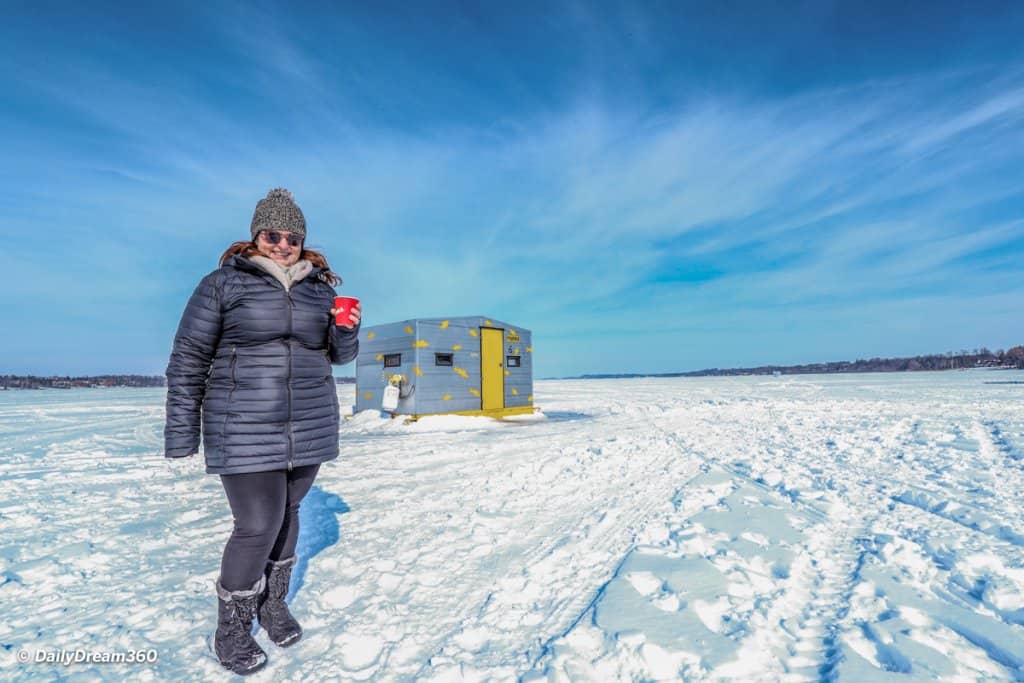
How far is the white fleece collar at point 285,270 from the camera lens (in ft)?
6.64

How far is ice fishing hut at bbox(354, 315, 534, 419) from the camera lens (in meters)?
11.2

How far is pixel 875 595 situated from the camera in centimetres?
245

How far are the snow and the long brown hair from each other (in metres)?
1.74

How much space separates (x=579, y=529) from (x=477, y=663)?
172cm

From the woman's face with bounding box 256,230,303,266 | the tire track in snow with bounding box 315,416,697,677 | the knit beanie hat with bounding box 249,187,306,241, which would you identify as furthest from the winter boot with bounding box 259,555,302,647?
the knit beanie hat with bounding box 249,187,306,241

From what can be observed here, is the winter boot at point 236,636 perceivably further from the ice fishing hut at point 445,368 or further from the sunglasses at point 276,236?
the ice fishing hut at point 445,368

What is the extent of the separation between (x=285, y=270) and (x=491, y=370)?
10.7 meters

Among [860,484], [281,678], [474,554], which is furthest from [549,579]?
[860,484]

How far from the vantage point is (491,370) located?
501 inches

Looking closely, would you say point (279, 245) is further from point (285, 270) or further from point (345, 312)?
point (345, 312)

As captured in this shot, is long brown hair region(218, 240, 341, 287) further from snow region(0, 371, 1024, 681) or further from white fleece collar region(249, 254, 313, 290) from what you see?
snow region(0, 371, 1024, 681)

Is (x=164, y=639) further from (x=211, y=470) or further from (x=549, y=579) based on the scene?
(x=549, y=579)

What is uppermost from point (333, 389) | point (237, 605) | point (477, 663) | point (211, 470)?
point (333, 389)

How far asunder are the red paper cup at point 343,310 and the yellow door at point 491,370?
33.8ft
